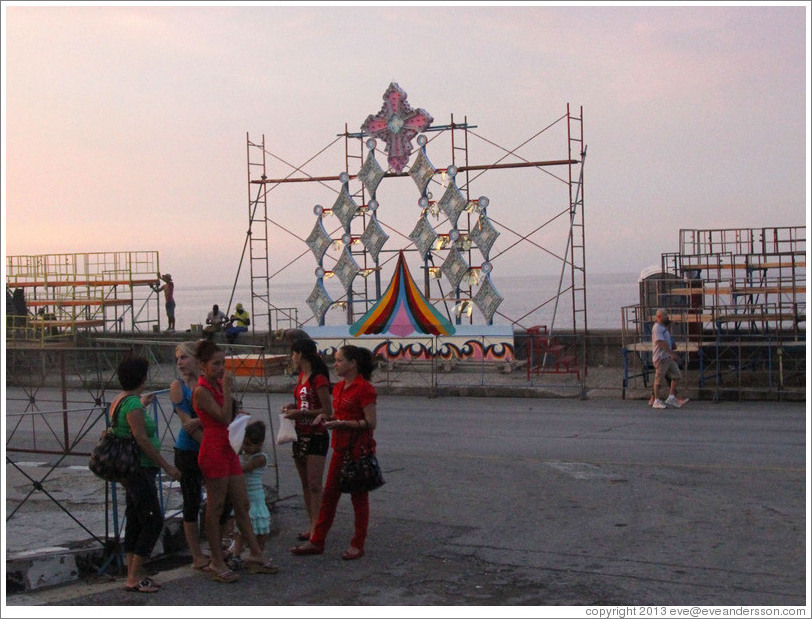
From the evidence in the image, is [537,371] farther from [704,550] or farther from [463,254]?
[704,550]

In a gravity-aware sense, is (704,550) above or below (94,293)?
below

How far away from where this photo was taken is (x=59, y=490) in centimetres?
1051

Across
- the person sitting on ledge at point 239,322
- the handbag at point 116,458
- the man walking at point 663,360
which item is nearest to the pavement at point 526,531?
the handbag at point 116,458

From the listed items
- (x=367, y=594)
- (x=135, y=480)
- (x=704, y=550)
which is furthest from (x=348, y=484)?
(x=704, y=550)

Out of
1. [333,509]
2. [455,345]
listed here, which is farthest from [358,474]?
[455,345]

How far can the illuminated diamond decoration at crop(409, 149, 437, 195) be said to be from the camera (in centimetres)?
2692

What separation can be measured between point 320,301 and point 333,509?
823 inches

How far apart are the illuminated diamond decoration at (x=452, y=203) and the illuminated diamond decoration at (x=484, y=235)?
0.60 m

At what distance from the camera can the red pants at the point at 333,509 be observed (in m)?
8.05

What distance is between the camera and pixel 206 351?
742cm

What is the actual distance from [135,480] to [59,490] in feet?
12.4

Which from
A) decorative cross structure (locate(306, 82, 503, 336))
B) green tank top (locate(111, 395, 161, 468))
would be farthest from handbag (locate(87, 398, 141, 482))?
decorative cross structure (locate(306, 82, 503, 336))

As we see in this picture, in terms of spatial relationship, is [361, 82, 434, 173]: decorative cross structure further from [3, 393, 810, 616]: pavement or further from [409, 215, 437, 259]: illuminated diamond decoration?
[3, 393, 810, 616]: pavement

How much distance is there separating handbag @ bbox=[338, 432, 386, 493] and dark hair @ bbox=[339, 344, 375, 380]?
613mm
